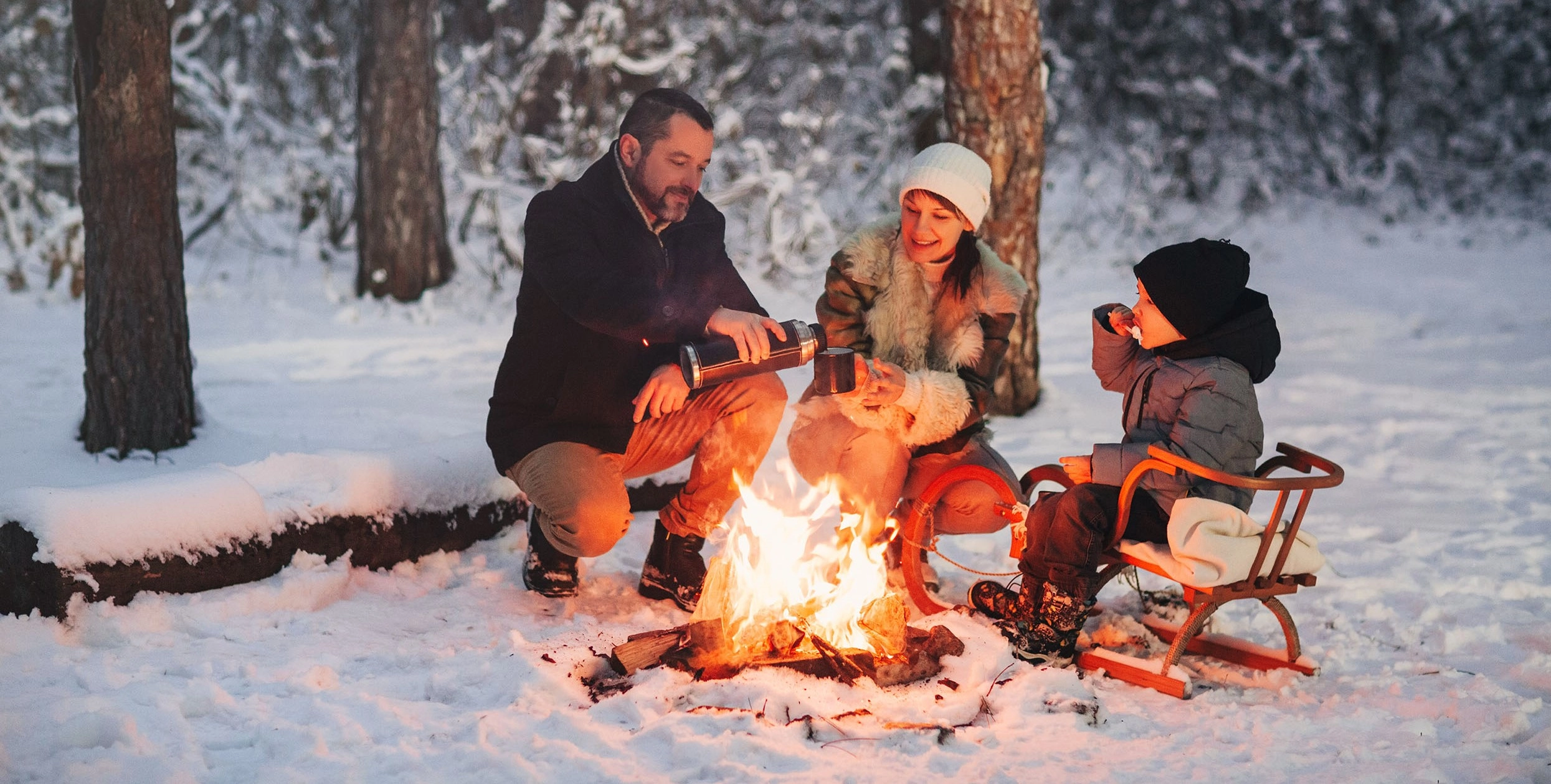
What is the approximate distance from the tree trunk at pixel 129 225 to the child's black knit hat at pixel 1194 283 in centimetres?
359

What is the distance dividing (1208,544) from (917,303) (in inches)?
49.3

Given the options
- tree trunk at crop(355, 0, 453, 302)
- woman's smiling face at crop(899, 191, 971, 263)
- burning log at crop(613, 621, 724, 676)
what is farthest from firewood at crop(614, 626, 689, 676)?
tree trunk at crop(355, 0, 453, 302)

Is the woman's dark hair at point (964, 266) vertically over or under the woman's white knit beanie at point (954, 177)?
under

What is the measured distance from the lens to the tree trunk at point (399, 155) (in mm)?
8836

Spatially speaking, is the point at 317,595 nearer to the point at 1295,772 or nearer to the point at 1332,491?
the point at 1295,772

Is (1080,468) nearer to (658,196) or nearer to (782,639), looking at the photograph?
(782,639)

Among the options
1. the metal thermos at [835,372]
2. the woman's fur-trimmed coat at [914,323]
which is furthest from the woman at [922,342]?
the metal thermos at [835,372]

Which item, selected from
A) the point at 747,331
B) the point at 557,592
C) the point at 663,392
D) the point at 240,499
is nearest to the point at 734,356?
the point at 747,331

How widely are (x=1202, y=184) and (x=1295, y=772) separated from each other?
12.9 metres

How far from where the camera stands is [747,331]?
337cm

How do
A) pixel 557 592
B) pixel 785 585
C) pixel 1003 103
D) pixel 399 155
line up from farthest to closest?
pixel 399 155 → pixel 1003 103 → pixel 557 592 → pixel 785 585

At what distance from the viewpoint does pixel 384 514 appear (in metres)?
3.82

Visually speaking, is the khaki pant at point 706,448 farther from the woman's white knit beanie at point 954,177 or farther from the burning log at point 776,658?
the woman's white knit beanie at point 954,177

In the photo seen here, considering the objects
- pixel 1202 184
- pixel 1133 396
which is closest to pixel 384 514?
pixel 1133 396
